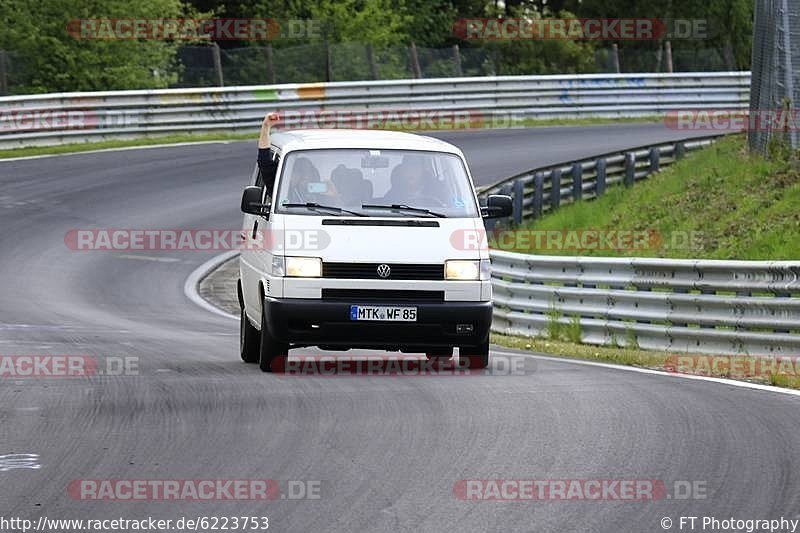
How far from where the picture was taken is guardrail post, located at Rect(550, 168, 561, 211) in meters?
28.1

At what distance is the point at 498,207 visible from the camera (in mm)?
12703

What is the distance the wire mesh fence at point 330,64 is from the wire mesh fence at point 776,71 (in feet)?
61.2

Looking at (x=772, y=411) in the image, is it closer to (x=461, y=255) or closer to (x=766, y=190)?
(x=461, y=255)

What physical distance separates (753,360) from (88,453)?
7.47 meters

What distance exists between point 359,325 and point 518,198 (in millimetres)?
15197

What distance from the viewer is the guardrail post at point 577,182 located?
94.6ft

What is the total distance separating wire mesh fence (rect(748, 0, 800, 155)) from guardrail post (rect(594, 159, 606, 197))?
580 cm

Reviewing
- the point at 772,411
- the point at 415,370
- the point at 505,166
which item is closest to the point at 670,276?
the point at 415,370

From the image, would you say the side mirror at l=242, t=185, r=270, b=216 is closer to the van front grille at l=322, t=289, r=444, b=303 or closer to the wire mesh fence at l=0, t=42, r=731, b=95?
the van front grille at l=322, t=289, r=444, b=303
